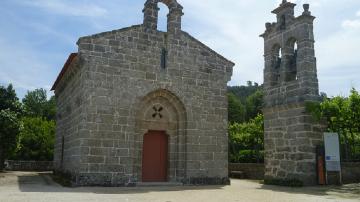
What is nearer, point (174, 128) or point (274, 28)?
point (174, 128)

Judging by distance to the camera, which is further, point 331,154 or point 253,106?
point 253,106

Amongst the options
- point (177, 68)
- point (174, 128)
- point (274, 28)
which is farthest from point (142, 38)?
Answer: point (274, 28)

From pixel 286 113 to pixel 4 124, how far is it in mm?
13586

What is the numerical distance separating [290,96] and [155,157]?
19.1 feet

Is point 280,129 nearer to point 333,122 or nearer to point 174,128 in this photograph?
point 333,122

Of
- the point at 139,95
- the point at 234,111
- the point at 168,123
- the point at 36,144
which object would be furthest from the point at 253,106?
the point at 139,95

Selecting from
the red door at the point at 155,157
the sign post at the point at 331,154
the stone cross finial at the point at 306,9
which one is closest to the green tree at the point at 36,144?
the red door at the point at 155,157

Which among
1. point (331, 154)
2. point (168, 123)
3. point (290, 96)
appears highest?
point (290, 96)

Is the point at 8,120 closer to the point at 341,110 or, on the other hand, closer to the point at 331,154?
the point at 331,154

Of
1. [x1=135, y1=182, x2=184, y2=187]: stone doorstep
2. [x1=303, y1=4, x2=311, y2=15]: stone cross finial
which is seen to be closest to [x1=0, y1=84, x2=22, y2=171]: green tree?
[x1=135, y1=182, x2=184, y2=187]: stone doorstep

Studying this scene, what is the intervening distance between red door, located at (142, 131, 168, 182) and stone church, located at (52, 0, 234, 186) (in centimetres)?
4

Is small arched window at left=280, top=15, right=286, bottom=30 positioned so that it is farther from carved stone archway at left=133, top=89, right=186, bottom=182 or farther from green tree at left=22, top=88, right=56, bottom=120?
green tree at left=22, top=88, right=56, bottom=120

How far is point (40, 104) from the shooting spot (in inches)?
2265

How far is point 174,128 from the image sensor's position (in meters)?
13.7
